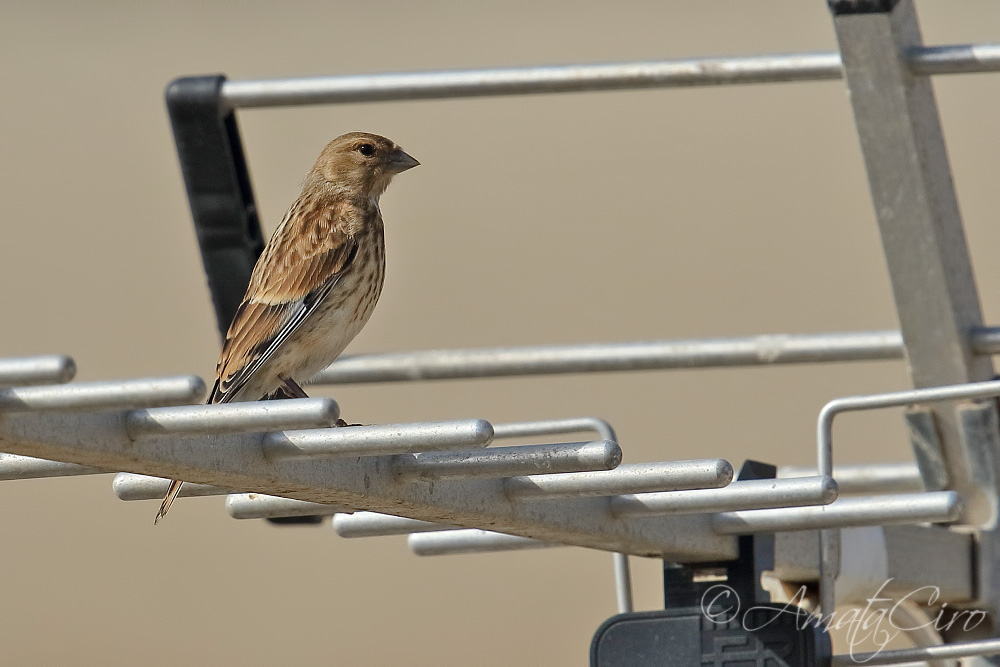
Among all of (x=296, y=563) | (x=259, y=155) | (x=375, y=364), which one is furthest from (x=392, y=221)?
(x=375, y=364)

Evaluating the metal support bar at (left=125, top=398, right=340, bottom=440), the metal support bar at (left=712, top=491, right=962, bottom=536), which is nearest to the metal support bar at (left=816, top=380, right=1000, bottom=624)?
the metal support bar at (left=712, top=491, right=962, bottom=536)

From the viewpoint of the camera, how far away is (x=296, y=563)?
15.3 meters

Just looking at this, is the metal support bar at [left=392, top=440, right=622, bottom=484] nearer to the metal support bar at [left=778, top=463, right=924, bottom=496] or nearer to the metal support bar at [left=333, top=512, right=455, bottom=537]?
the metal support bar at [left=333, top=512, right=455, bottom=537]

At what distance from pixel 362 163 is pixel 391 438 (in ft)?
7.78

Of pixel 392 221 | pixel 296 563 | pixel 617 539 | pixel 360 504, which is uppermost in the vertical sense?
pixel 392 221

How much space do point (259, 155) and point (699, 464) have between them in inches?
762

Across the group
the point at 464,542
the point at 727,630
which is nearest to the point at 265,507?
the point at 464,542

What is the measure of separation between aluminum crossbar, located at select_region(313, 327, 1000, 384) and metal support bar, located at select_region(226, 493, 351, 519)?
2.97 ft

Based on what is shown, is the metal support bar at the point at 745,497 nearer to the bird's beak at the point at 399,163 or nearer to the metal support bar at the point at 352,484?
the metal support bar at the point at 352,484

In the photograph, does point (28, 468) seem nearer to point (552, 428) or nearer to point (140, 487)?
point (140, 487)

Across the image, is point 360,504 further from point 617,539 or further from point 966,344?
point 966,344

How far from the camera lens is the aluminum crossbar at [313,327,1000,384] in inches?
117

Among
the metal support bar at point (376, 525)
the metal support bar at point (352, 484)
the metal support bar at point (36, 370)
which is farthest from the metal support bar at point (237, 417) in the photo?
the metal support bar at point (376, 525)

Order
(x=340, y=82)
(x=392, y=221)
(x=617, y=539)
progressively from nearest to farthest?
1. (x=617, y=539)
2. (x=340, y=82)
3. (x=392, y=221)
